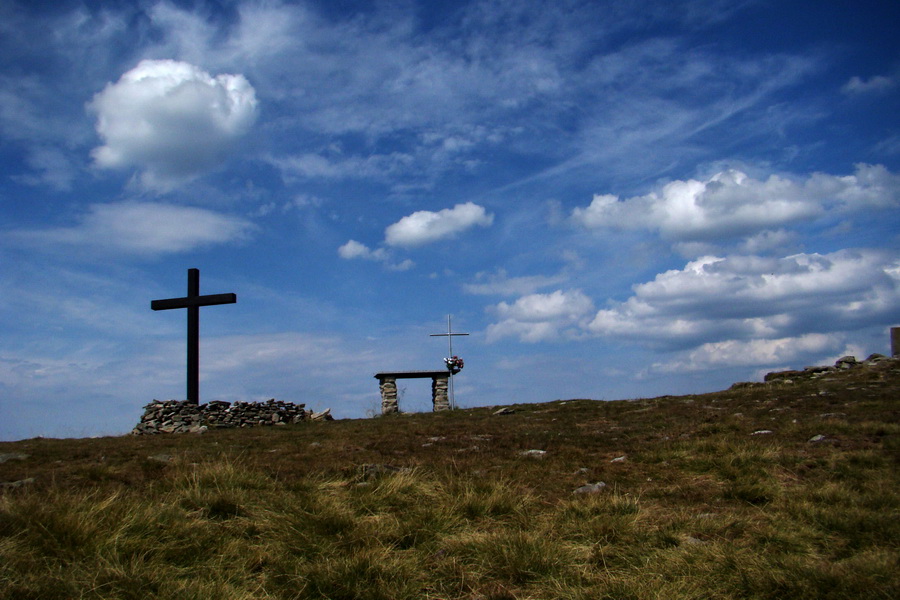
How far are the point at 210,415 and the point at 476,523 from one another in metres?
16.5

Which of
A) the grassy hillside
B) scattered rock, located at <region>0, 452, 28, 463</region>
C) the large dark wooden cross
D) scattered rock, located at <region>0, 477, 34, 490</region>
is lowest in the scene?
the grassy hillside

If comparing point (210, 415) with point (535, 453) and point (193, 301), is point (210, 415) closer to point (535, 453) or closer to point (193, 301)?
point (193, 301)

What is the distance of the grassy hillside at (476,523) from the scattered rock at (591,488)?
83mm

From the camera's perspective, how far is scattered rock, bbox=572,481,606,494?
6.91 meters

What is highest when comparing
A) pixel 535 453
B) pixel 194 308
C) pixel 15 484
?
pixel 194 308

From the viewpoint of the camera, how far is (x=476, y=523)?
5828mm

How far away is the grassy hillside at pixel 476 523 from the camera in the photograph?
438 centimetres

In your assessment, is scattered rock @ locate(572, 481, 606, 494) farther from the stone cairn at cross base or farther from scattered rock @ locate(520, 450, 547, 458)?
the stone cairn at cross base

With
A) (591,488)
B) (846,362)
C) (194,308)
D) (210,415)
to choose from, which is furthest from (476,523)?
(846,362)

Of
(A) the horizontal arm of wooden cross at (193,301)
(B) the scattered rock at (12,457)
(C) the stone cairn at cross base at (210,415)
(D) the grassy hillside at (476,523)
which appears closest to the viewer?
(D) the grassy hillside at (476,523)

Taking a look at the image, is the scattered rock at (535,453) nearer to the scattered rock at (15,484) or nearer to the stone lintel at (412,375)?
the scattered rock at (15,484)

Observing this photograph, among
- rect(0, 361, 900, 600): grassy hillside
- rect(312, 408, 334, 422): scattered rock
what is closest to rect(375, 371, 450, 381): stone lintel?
rect(312, 408, 334, 422): scattered rock

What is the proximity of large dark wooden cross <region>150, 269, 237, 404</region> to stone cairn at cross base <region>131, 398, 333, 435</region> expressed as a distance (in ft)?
3.27

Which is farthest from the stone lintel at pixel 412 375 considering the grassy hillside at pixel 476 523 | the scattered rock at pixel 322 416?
the grassy hillside at pixel 476 523
